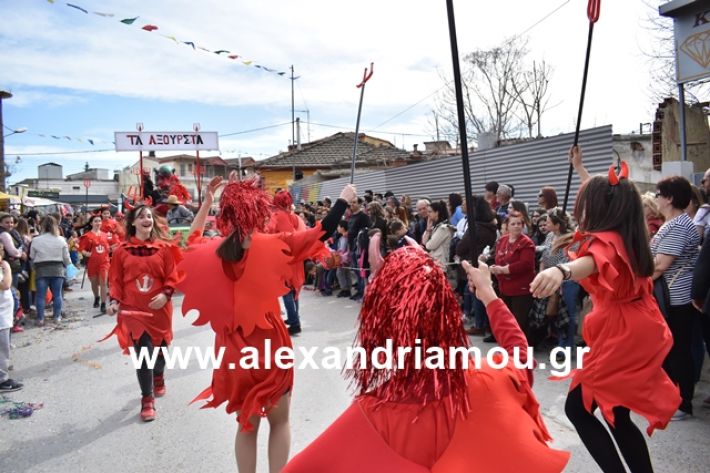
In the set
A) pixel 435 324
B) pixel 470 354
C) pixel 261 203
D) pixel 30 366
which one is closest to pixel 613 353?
pixel 470 354

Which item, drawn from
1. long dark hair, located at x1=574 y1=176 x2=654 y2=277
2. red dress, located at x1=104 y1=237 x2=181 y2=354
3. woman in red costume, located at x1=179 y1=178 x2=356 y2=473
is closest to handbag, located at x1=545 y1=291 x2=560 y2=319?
long dark hair, located at x1=574 y1=176 x2=654 y2=277

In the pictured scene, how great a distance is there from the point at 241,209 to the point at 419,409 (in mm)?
1693

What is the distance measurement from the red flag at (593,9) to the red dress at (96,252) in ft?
29.0

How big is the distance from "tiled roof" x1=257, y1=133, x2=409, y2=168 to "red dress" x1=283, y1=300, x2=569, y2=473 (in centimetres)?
2692

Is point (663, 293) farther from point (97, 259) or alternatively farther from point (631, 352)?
point (97, 259)

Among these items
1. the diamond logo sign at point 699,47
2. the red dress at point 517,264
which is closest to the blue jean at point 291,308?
the red dress at point 517,264

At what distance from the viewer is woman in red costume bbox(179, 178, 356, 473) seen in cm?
277

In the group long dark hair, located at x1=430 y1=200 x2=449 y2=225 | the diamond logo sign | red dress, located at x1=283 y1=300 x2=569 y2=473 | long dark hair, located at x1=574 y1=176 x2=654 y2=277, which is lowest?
red dress, located at x1=283 y1=300 x2=569 y2=473

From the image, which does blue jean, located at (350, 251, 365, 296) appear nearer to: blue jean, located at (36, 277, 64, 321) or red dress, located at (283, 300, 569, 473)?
blue jean, located at (36, 277, 64, 321)

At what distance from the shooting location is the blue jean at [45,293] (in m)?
8.12

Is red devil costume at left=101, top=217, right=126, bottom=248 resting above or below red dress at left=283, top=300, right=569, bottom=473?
above

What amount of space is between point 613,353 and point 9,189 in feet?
117

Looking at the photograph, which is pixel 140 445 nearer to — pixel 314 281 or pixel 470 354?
pixel 470 354

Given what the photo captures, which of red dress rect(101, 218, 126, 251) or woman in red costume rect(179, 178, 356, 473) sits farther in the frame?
red dress rect(101, 218, 126, 251)
